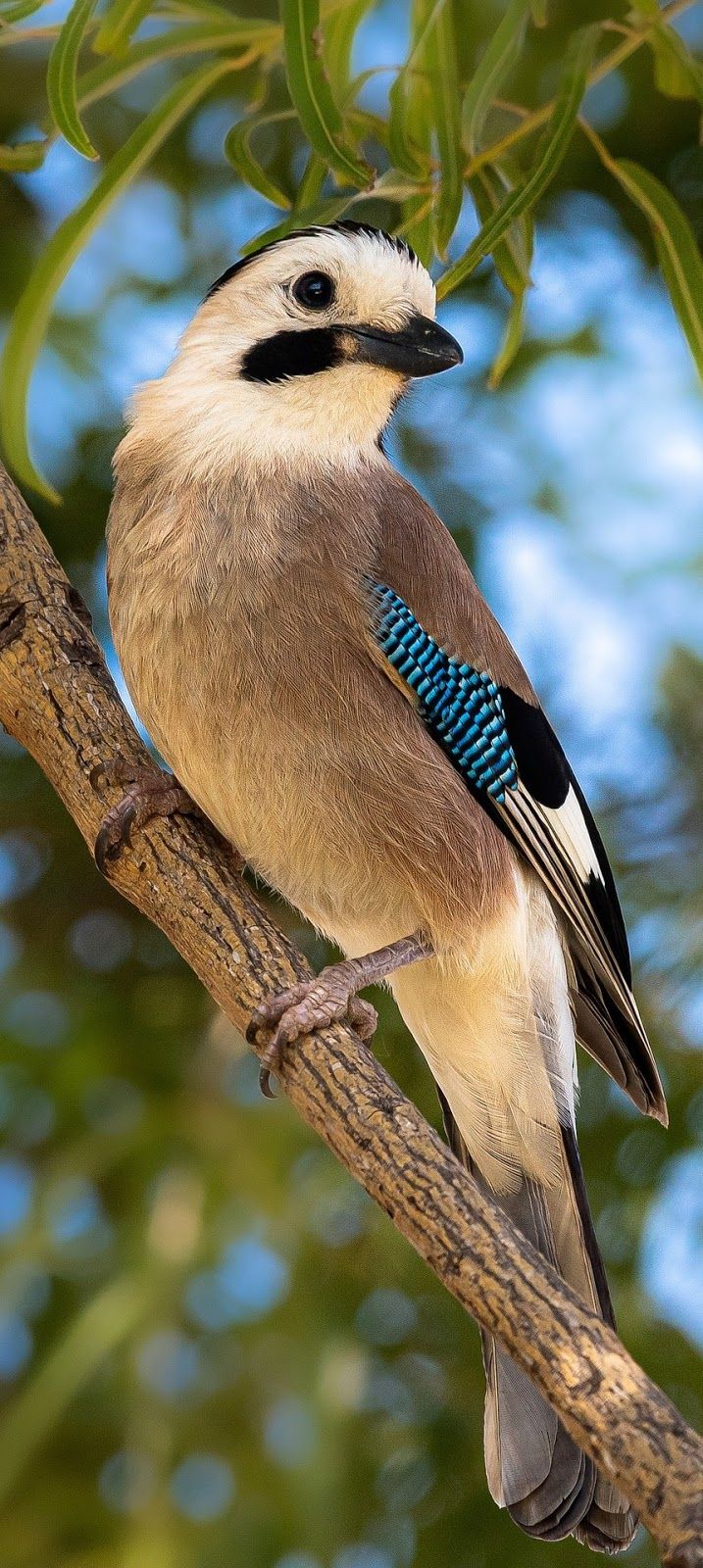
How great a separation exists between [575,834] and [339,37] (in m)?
1.34

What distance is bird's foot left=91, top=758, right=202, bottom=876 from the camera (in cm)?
216

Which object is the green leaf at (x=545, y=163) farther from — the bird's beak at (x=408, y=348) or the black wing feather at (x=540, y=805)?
the black wing feather at (x=540, y=805)

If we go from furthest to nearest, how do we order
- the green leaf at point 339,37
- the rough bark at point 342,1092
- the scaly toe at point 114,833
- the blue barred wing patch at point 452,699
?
1. the green leaf at point 339,37
2. the blue barred wing patch at point 452,699
3. the scaly toe at point 114,833
4. the rough bark at point 342,1092

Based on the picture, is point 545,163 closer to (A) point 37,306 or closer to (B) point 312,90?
(B) point 312,90

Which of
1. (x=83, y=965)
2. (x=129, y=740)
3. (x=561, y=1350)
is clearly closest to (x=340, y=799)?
(x=129, y=740)

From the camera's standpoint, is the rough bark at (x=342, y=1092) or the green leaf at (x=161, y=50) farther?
the green leaf at (x=161, y=50)

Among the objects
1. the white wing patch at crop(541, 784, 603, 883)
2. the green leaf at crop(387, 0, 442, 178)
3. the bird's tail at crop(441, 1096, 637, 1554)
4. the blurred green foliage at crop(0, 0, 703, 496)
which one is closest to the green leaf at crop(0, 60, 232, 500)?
the blurred green foliage at crop(0, 0, 703, 496)

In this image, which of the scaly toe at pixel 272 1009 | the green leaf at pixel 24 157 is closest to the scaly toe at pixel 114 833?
the scaly toe at pixel 272 1009

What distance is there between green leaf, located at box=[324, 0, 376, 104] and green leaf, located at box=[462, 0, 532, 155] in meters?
0.32

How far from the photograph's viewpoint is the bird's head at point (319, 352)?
97.6 inches

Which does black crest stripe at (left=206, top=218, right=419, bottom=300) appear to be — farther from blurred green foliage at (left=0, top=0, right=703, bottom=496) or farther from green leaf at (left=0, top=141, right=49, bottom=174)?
green leaf at (left=0, top=141, right=49, bottom=174)

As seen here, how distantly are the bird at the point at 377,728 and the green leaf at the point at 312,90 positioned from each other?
→ 0.86 ft

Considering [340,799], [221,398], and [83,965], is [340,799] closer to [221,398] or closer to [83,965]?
[221,398]

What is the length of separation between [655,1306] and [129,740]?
156 centimetres
